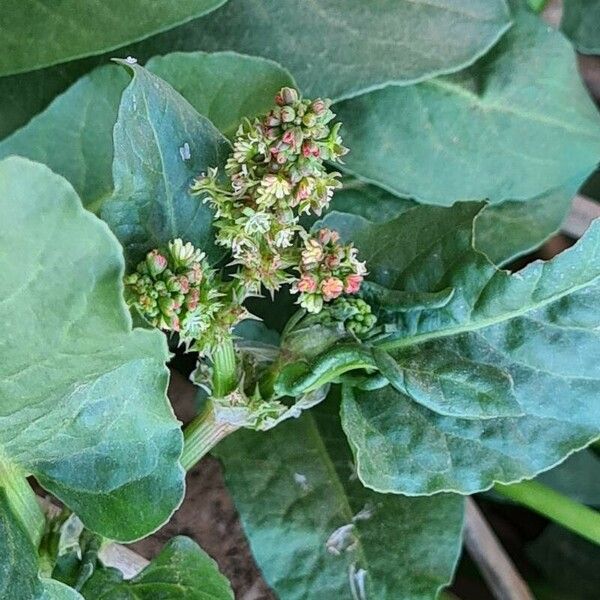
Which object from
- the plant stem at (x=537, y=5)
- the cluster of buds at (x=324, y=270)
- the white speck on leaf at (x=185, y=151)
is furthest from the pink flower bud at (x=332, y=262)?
the plant stem at (x=537, y=5)

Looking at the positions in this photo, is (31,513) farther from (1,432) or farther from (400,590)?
(400,590)

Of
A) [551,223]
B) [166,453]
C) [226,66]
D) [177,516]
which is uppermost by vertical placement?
[226,66]

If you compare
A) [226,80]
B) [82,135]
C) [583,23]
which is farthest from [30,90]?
[583,23]

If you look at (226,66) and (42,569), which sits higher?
(226,66)

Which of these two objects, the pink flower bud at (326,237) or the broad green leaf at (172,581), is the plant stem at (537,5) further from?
the broad green leaf at (172,581)

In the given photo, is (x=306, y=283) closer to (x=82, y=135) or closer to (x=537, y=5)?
(x=82, y=135)

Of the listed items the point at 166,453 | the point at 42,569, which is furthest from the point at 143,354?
the point at 42,569

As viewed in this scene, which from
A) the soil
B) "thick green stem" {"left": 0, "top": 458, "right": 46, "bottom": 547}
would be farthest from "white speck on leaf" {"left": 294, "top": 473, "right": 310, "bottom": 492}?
"thick green stem" {"left": 0, "top": 458, "right": 46, "bottom": 547}
